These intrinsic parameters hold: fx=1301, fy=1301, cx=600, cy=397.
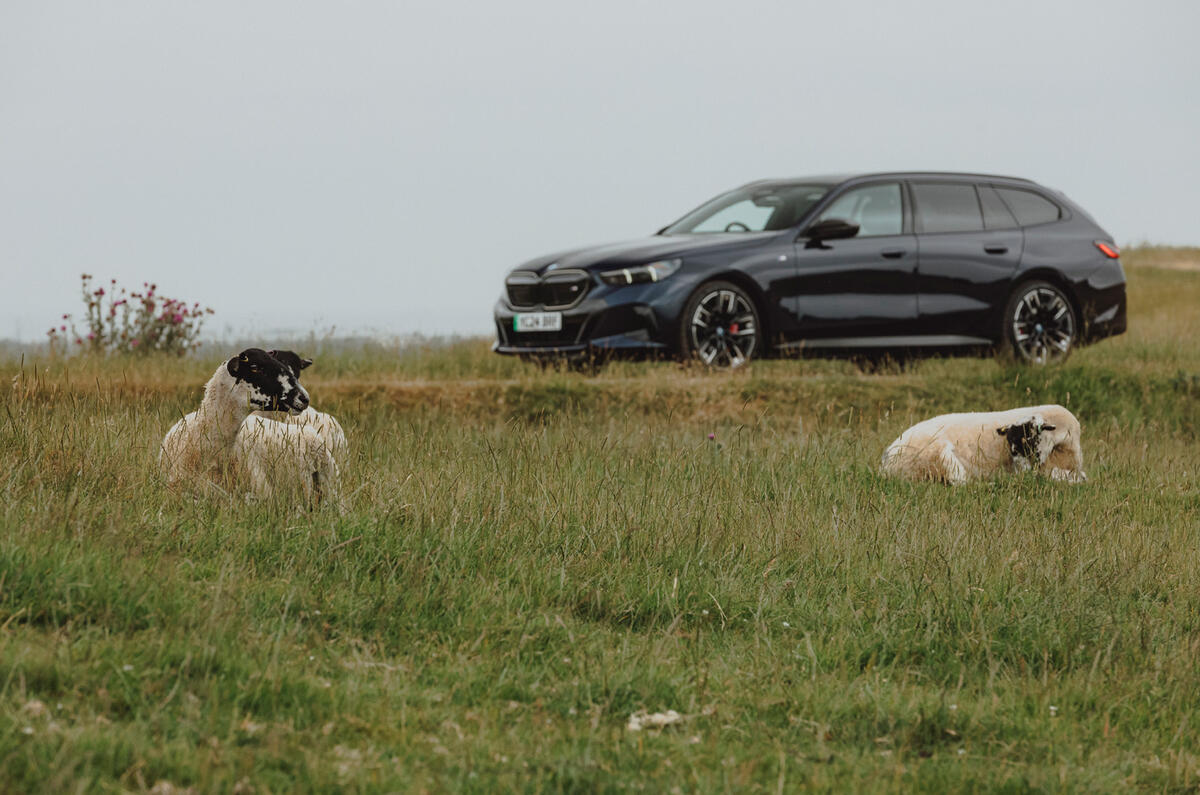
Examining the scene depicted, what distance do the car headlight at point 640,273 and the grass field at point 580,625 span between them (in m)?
3.81

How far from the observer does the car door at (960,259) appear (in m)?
13.2

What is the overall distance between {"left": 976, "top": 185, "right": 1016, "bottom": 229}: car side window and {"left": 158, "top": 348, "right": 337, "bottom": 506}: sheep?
9.76 m

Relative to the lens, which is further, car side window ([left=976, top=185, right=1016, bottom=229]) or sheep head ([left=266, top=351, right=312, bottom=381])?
car side window ([left=976, top=185, right=1016, bottom=229])

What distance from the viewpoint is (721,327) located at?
12148mm

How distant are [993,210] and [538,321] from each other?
5308 millimetres

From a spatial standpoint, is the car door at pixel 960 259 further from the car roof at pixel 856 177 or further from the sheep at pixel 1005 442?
the sheep at pixel 1005 442

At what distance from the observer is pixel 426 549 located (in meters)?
5.29

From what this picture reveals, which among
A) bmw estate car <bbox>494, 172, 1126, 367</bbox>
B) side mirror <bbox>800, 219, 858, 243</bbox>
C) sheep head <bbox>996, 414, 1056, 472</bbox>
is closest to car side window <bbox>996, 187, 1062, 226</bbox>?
bmw estate car <bbox>494, 172, 1126, 367</bbox>

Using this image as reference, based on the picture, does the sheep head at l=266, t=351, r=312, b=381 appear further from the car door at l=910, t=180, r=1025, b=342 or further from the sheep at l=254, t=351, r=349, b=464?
the car door at l=910, t=180, r=1025, b=342

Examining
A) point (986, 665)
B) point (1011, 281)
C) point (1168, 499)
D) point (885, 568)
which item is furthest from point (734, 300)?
point (986, 665)

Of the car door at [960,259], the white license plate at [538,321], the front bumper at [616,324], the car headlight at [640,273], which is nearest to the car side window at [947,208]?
the car door at [960,259]

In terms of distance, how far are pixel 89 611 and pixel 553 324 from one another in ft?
25.8

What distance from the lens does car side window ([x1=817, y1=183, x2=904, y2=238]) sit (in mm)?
12898

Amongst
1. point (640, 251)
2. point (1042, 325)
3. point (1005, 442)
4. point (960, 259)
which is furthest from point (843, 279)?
point (1005, 442)
